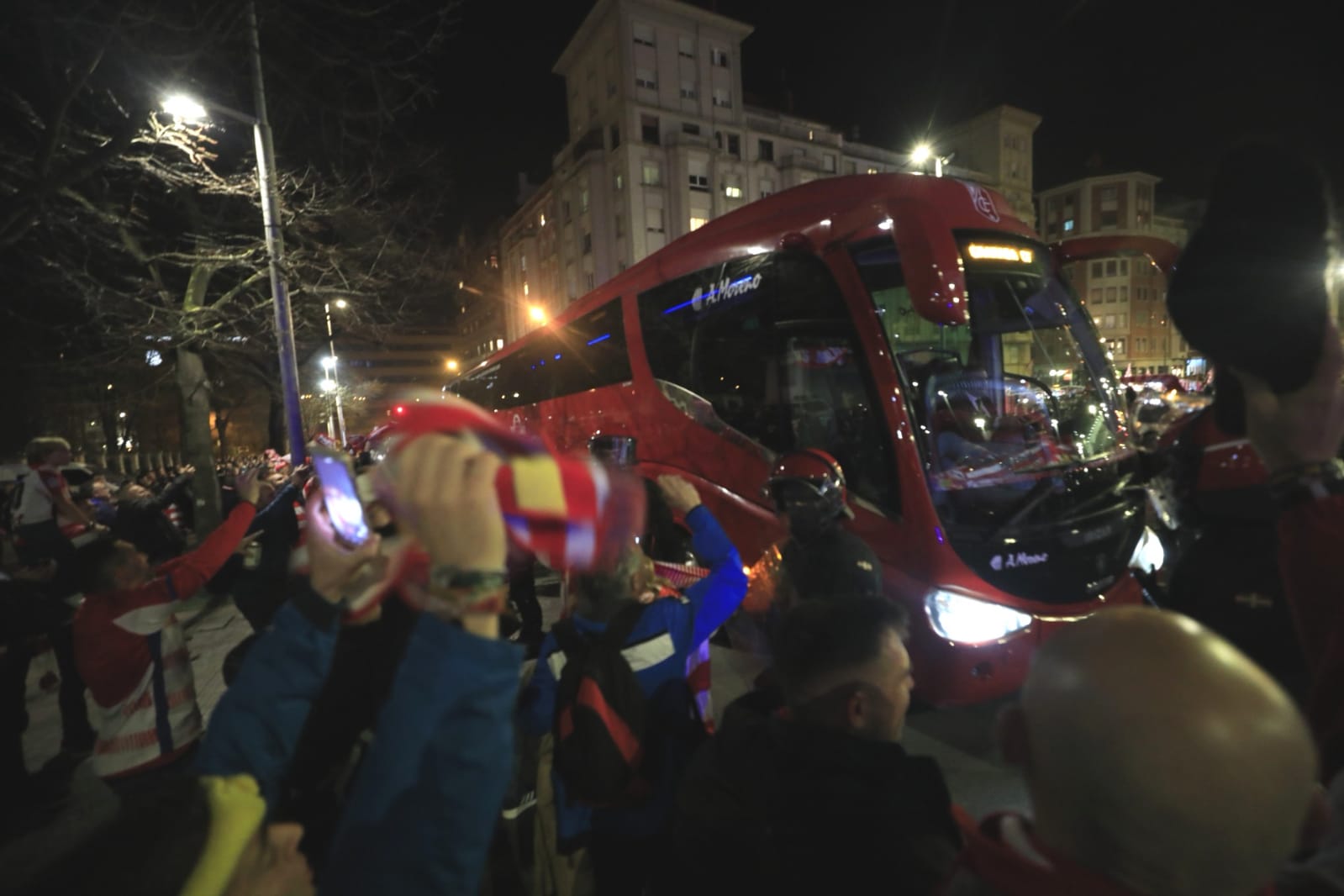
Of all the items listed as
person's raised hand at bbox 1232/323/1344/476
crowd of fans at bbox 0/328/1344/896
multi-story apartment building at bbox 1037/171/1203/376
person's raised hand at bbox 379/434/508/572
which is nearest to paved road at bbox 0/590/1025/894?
crowd of fans at bbox 0/328/1344/896

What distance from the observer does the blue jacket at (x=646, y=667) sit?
2166mm

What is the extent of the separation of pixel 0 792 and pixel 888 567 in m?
5.12

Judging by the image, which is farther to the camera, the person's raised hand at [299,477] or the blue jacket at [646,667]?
the person's raised hand at [299,477]

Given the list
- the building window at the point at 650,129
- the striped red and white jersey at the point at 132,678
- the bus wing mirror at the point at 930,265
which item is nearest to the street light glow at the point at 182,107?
the striped red and white jersey at the point at 132,678

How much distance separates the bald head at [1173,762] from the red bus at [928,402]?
105 inches

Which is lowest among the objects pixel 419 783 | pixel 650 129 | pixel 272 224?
pixel 419 783

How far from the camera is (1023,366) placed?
4.67 metres

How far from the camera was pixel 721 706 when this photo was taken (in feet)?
15.1

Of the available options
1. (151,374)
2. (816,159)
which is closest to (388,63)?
(151,374)

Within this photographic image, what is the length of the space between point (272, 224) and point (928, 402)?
10045 mm

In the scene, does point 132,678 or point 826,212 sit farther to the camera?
point 826,212

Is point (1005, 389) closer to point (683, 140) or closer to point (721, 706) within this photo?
point (721, 706)

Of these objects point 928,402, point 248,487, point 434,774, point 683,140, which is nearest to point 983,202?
point 928,402

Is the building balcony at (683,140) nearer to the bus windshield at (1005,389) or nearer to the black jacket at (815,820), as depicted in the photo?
the bus windshield at (1005,389)
